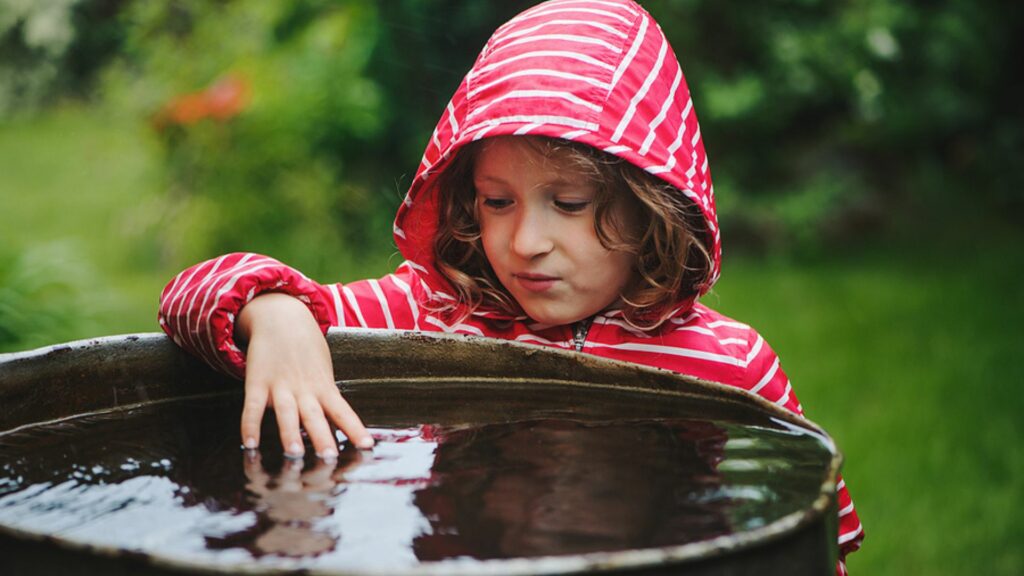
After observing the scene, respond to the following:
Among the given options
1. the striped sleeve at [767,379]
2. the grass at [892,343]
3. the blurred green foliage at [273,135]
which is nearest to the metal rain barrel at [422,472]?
the striped sleeve at [767,379]

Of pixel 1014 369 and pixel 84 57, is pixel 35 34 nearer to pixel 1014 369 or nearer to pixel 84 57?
pixel 84 57

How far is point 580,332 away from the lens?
1.87 metres

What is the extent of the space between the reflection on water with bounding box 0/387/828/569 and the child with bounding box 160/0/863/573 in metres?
0.26

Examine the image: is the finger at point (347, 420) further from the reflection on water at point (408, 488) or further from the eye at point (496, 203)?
the eye at point (496, 203)

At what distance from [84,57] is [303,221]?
177 inches

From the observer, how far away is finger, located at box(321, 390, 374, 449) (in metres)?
1.34

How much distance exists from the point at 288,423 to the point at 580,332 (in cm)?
64

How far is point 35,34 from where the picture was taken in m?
6.95

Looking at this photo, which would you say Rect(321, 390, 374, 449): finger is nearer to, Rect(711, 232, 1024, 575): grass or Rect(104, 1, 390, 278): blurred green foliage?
Rect(711, 232, 1024, 575): grass

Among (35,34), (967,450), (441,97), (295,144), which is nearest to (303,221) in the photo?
(295,144)

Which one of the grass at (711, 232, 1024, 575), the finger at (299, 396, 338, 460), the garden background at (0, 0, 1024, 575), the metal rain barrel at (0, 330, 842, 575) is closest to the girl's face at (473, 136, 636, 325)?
the metal rain barrel at (0, 330, 842, 575)

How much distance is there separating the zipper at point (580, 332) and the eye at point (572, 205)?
0.22 metres

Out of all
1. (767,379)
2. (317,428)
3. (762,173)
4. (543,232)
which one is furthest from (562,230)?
(762,173)

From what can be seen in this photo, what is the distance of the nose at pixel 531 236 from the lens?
1.68 m
